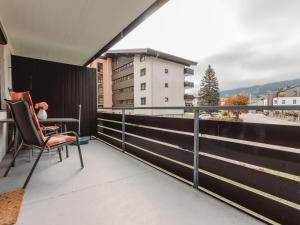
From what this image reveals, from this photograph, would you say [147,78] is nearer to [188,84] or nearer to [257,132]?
[188,84]

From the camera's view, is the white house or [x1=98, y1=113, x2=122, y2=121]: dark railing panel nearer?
[x1=98, y1=113, x2=122, y2=121]: dark railing panel

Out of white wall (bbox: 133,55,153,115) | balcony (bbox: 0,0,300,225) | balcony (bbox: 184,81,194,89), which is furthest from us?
balcony (bbox: 184,81,194,89)

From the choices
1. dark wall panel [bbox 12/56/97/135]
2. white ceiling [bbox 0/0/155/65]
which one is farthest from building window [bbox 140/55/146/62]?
white ceiling [bbox 0/0/155/65]

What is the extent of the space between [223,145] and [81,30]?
3.06m

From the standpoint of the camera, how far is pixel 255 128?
1.39 m

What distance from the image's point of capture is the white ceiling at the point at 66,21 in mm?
2217

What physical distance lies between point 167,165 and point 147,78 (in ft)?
46.3

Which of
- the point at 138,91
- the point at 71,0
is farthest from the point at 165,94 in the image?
the point at 71,0

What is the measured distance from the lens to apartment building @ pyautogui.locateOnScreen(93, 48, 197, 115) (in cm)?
1549

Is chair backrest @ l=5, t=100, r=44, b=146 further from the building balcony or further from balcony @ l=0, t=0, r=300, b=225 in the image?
the building balcony

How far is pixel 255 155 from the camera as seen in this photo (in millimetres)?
1378

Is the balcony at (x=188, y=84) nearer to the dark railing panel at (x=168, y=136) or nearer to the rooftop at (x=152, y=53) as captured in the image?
the rooftop at (x=152, y=53)

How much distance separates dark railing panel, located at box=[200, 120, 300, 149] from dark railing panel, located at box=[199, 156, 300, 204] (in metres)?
0.27

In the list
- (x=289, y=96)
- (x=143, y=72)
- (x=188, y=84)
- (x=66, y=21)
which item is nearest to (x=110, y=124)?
(x=66, y=21)
